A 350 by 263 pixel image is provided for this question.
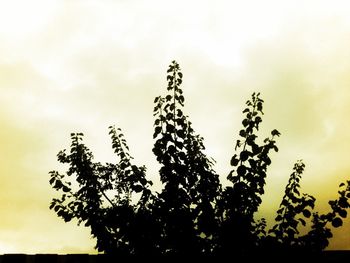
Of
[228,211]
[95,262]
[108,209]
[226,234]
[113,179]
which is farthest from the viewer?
[113,179]

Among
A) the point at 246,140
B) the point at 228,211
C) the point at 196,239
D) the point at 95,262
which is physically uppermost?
the point at 246,140

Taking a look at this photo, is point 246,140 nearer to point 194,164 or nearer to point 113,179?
point 194,164

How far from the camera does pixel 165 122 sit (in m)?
7.44

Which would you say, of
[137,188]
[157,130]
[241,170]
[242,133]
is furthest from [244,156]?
[137,188]

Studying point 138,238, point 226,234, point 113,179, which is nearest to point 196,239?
point 226,234

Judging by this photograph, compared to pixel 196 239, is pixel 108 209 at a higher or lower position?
higher

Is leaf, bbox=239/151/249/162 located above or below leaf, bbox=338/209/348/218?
above

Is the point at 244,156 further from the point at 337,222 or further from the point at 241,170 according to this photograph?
the point at 337,222

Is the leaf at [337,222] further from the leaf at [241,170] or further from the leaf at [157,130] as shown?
the leaf at [157,130]

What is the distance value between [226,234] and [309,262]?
1.76 metres

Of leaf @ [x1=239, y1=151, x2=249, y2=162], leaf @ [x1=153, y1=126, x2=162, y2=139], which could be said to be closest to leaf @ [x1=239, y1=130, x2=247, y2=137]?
leaf @ [x1=239, y1=151, x2=249, y2=162]

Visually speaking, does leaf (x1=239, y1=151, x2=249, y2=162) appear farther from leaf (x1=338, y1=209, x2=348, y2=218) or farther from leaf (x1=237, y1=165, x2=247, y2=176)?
leaf (x1=338, y1=209, x2=348, y2=218)

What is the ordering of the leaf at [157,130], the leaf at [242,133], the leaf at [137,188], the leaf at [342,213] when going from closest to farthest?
the leaf at [342,213], the leaf at [242,133], the leaf at [157,130], the leaf at [137,188]

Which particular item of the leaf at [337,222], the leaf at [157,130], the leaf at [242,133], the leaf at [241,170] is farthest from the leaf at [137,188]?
the leaf at [337,222]
